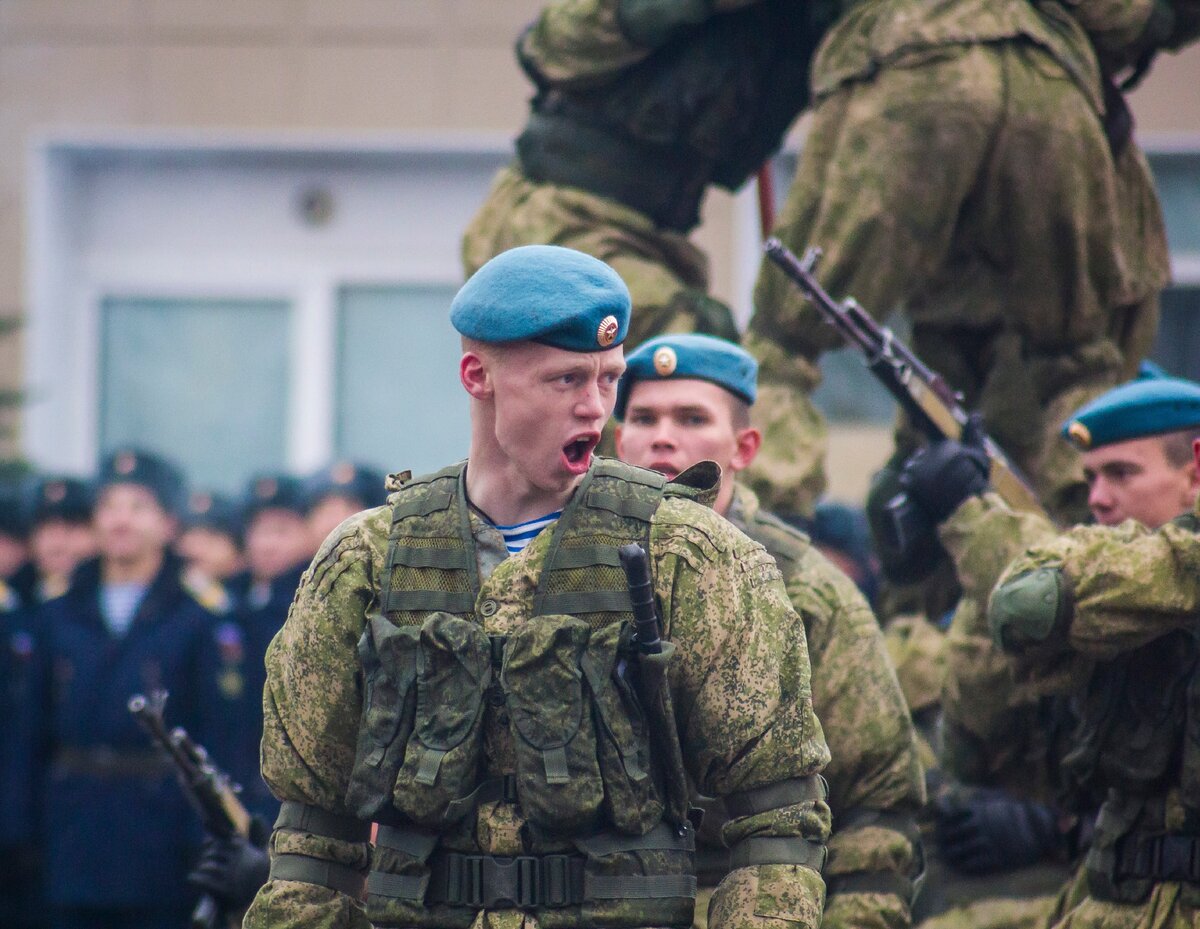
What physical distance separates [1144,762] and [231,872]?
7.04 ft

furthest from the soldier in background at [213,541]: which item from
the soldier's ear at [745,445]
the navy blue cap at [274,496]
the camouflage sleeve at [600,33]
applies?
the soldier's ear at [745,445]

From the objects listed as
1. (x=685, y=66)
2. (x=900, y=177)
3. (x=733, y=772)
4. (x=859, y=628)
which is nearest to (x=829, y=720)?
(x=859, y=628)

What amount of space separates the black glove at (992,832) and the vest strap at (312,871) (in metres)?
2.68

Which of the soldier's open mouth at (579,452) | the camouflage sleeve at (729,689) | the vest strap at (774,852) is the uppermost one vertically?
the soldier's open mouth at (579,452)

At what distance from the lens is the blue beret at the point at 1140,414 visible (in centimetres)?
471

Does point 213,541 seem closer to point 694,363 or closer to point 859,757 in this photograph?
point 694,363

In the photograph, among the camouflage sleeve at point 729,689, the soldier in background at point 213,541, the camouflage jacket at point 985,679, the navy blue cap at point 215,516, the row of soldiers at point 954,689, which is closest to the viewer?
the camouflage sleeve at point 729,689

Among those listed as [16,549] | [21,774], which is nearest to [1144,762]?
[21,774]

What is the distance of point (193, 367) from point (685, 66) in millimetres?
7559

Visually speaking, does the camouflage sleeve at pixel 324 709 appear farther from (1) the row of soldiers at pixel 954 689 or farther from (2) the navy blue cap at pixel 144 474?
(2) the navy blue cap at pixel 144 474

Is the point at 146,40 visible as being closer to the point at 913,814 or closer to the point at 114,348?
the point at 114,348

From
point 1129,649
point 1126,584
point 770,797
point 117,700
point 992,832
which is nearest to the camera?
point 770,797

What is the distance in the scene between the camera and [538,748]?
3146mm

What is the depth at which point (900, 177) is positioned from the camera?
5758 millimetres
